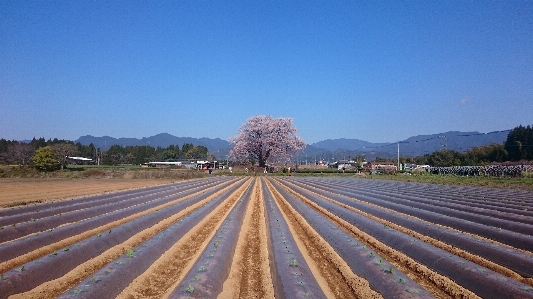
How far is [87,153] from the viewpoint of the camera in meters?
118

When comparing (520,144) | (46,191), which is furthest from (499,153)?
(46,191)

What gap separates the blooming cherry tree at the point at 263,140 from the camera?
6047cm

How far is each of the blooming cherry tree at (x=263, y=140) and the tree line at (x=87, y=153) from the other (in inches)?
1063

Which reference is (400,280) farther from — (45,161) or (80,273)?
(45,161)

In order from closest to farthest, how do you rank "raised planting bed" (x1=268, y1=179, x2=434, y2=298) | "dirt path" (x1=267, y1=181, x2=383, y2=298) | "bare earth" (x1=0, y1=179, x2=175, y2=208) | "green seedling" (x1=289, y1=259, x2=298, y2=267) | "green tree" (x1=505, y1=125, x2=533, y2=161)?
"raised planting bed" (x1=268, y1=179, x2=434, y2=298)
"dirt path" (x1=267, y1=181, x2=383, y2=298)
"green seedling" (x1=289, y1=259, x2=298, y2=267)
"bare earth" (x1=0, y1=179, x2=175, y2=208)
"green tree" (x1=505, y1=125, x2=533, y2=161)

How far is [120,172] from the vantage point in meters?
46.0

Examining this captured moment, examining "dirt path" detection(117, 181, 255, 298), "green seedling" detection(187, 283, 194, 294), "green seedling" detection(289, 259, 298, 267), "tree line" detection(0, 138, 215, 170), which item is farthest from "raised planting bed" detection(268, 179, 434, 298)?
"tree line" detection(0, 138, 215, 170)

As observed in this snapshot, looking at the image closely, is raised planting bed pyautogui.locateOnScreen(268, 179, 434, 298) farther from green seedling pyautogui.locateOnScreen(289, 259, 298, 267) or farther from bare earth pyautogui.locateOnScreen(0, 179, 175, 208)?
bare earth pyautogui.locateOnScreen(0, 179, 175, 208)

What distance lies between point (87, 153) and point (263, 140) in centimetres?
8135

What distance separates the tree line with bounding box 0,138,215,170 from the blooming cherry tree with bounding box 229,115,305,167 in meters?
27.0

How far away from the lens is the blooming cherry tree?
6047cm

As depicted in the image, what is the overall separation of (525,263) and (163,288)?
17.2 ft

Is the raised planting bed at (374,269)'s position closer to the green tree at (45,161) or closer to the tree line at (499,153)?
the green tree at (45,161)

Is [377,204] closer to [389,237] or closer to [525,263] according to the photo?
[389,237]
